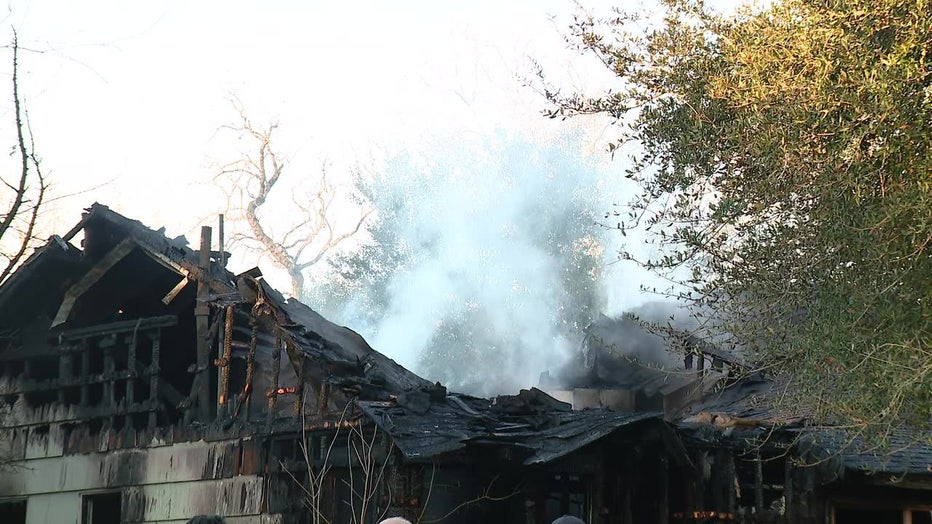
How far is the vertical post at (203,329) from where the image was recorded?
15625 mm

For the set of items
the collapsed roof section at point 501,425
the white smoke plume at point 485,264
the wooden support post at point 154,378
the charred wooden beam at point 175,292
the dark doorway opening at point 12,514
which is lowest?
the dark doorway opening at point 12,514

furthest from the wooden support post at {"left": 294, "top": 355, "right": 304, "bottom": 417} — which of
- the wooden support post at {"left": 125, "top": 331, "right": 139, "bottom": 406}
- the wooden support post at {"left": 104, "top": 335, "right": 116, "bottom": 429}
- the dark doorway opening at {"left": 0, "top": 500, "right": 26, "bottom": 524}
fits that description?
the dark doorway opening at {"left": 0, "top": 500, "right": 26, "bottom": 524}

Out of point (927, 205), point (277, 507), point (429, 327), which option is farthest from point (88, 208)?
point (429, 327)

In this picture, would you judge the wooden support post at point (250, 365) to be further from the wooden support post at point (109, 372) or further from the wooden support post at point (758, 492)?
the wooden support post at point (758, 492)

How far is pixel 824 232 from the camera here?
1027 centimetres

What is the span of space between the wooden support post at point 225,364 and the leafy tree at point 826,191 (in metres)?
5.96

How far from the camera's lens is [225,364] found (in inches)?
603

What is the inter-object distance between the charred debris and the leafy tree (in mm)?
2635

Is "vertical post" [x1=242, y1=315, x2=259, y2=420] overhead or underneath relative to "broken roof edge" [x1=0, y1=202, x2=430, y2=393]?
underneath

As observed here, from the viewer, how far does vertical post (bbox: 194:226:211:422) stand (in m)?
15.6

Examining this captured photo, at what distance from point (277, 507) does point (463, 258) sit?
78.8 ft

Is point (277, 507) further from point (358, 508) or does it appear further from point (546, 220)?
point (546, 220)

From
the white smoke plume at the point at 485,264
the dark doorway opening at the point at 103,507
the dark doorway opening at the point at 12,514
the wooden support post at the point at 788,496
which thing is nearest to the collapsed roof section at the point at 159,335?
the dark doorway opening at the point at 103,507

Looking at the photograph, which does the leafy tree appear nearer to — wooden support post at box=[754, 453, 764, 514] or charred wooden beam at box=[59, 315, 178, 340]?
wooden support post at box=[754, 453, 764, 514]
